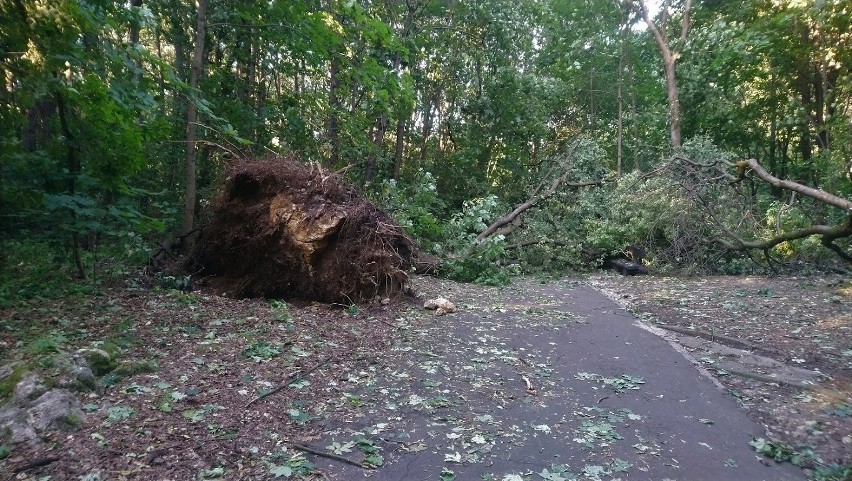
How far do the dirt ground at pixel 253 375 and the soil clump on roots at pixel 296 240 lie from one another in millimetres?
393

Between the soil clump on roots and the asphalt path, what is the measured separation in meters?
1.34

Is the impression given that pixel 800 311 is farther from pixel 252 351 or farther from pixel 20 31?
pixel 20 31

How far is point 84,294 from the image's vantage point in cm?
675

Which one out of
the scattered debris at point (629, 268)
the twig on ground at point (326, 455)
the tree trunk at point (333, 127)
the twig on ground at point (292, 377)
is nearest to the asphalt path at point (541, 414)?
the twig on ground at point (326, 455)

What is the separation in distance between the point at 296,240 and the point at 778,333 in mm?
6530

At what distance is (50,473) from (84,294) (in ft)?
14.5

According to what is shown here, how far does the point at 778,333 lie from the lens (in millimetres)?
6961

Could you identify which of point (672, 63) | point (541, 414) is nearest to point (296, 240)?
point (541, 414)

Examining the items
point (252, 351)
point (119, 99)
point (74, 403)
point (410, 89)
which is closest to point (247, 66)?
point (410, 89)

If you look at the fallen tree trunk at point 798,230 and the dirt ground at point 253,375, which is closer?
the dirt ground at point 253,375

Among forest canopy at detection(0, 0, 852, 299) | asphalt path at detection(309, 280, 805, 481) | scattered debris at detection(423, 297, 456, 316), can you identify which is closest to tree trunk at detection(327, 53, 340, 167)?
forest canopy at detection(0, 0, 852, 299)

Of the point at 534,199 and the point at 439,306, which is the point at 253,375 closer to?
the point at 439,306

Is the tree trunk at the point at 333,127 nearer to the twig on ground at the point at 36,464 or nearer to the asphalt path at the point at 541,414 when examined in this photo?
the asphalt path at the point at 541,414

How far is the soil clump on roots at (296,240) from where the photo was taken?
7.75 metres
